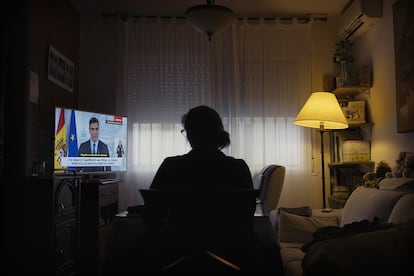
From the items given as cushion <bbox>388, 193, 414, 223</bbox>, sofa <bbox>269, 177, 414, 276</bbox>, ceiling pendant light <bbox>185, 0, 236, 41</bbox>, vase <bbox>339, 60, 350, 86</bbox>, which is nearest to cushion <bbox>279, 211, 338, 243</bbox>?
sofa <bbox>269, 177, 414, 276</bbox>

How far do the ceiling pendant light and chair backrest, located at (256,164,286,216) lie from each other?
4.42ft

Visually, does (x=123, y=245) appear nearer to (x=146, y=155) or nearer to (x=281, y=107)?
(x=146, y=155)

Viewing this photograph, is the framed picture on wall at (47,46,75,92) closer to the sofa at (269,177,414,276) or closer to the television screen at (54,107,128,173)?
the television screen at (54,107,128,173)

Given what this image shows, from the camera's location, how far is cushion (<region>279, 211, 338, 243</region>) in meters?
2.77

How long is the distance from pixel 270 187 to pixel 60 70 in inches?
88.7

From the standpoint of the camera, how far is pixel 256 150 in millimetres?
4414

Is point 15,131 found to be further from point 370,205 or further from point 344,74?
point 344,74

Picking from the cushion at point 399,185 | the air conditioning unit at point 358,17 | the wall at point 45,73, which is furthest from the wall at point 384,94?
the wall at point 45,73

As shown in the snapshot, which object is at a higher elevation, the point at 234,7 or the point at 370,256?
the point at 234,7

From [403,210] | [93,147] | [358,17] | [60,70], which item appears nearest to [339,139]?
[358,17]

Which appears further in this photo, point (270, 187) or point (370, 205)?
point (270, 187)

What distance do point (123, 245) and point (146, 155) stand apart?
2283 mm

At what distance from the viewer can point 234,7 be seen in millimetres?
4371

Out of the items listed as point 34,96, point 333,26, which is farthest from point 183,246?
point 333,26
